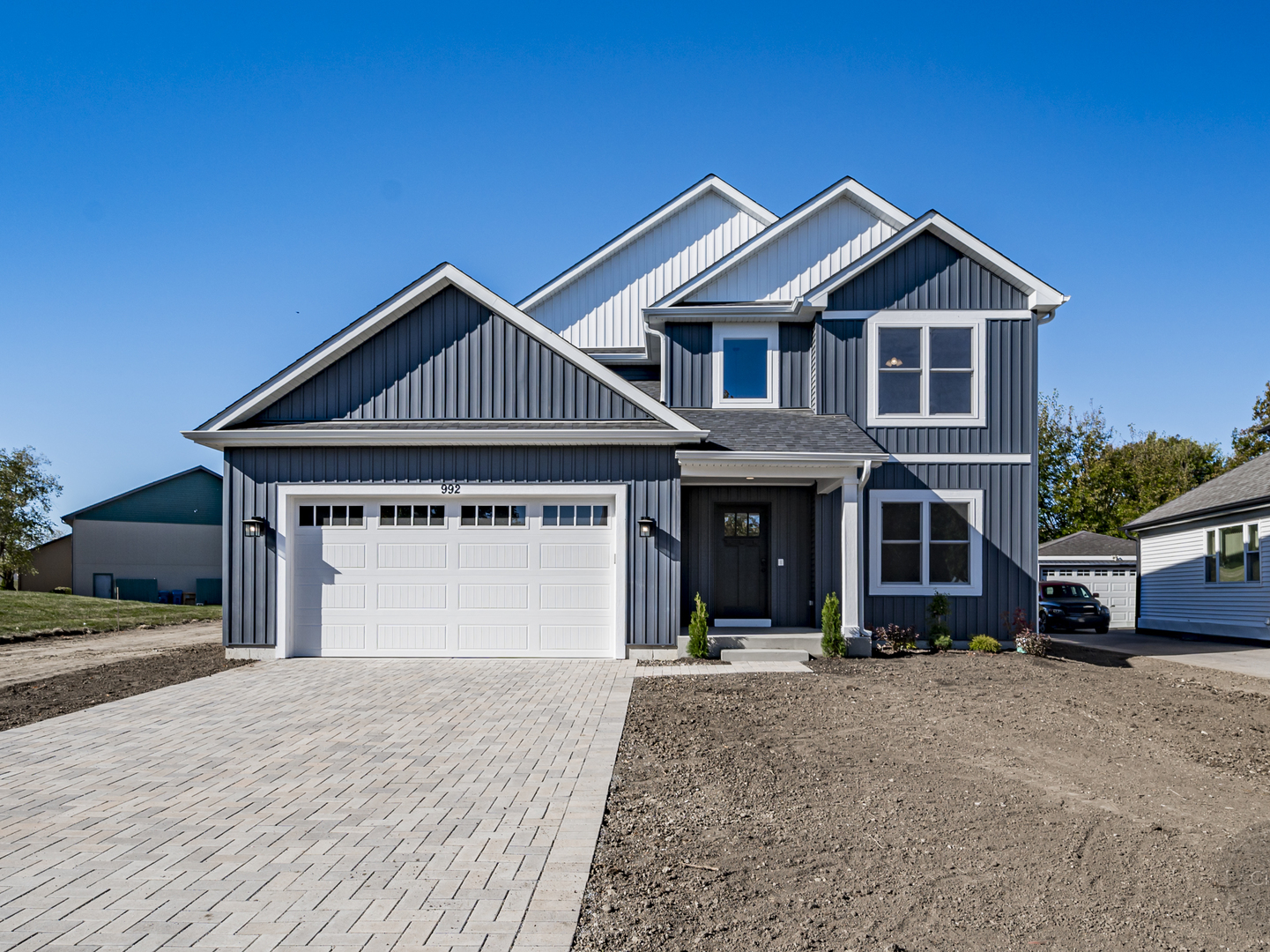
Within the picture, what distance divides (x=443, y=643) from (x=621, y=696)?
4315 millimetres

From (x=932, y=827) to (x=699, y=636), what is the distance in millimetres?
7730

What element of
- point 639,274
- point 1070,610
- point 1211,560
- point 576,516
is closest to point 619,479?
point 576,516

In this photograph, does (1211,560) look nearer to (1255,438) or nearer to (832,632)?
(832,632)

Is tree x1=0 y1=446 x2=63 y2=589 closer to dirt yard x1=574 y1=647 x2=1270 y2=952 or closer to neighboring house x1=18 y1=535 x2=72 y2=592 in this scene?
neighboring house x1=18 y1=535 x2=72 y2=592

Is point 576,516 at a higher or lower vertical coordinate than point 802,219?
lower

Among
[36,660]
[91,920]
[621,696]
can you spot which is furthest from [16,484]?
[91,920]

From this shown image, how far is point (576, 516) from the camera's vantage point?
1350 cm

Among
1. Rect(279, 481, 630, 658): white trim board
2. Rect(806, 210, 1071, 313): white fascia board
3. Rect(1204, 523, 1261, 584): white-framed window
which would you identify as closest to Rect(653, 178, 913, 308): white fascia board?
Rect(806, 210, 1071, 313): white fascia board

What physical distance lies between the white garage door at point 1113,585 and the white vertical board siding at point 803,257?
58.2 feet

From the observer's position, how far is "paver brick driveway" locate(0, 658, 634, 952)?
13.2 feet

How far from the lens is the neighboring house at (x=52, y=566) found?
1593 inches

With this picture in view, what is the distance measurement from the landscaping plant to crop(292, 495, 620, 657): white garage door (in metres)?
5.34

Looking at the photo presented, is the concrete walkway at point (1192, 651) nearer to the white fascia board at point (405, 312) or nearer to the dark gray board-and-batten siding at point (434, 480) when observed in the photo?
the dark gray board-and-batten siding at point (434, 480)

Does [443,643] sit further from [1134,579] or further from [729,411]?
[1134,579]
